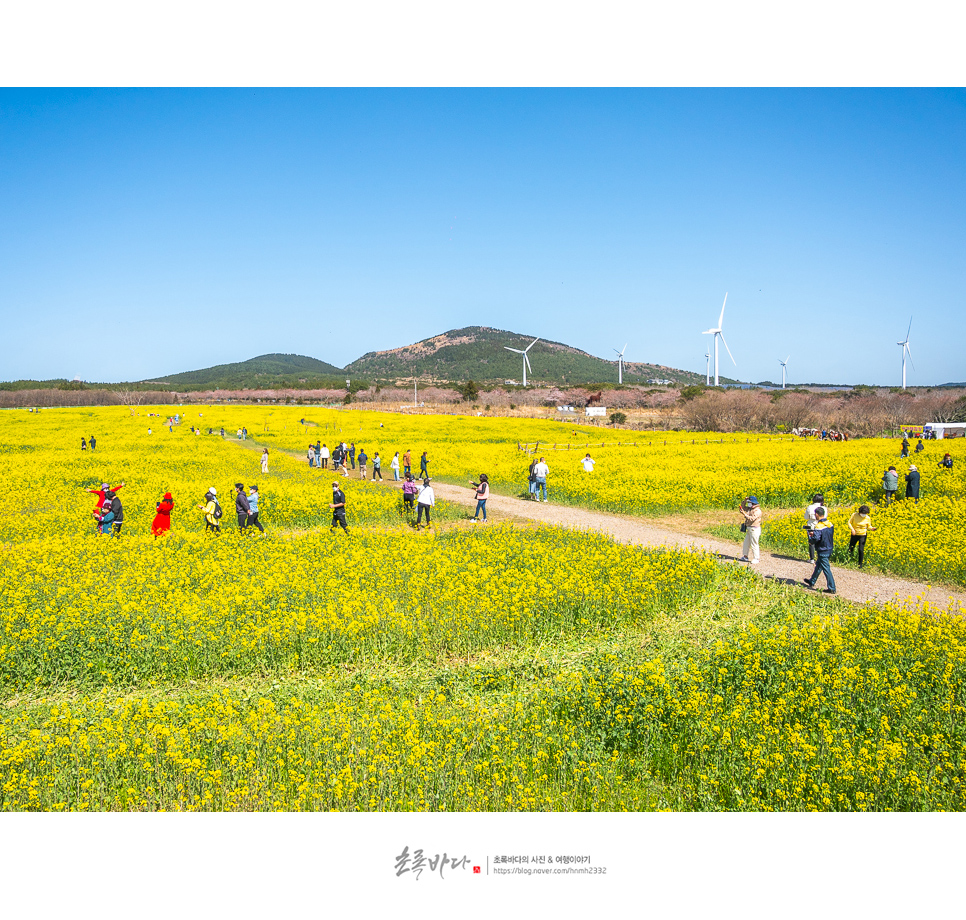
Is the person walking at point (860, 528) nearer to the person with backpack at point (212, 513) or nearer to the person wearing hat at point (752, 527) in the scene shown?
the person wearing hat at point (752, 527)

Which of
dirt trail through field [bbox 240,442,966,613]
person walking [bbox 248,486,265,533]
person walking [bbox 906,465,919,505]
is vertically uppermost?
person walking [bbox 906,465,919,505]

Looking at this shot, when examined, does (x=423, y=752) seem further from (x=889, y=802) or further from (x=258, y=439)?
(x=258, y=439)

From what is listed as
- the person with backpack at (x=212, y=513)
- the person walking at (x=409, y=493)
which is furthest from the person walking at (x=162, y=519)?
A: the person walking at (x=409, y=493)

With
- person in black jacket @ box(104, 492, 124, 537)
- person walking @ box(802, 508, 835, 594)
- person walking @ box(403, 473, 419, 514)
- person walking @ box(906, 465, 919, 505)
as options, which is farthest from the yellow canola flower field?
person walking @ box(906, 465, 919, 505)

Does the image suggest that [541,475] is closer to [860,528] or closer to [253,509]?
[253,509]

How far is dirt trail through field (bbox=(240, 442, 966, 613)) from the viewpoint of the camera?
13820 mm

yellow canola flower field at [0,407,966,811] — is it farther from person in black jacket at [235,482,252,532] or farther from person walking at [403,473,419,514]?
person walking at [403,473,419,514]

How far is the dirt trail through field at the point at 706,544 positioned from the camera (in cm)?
1382

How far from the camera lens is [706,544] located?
62.8 ft

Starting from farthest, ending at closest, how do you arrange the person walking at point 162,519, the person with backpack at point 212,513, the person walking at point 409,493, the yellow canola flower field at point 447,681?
the person walking at point 409,493 → the person with backpack at point 212,513 → the person walking at point 162,519 → the yellow canola flower field at point 447,681

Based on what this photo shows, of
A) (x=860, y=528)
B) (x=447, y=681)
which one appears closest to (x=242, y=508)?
(x=447, y=681)

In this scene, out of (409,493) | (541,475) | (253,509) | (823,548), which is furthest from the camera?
(541,475)
